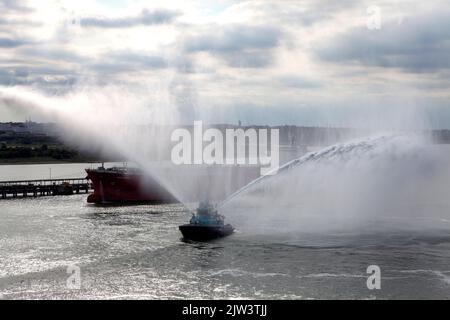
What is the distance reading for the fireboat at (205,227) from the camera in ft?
158

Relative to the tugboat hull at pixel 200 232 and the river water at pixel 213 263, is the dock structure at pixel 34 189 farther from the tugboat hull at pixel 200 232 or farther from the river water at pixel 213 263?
the tugboat hull at pixel 200 232

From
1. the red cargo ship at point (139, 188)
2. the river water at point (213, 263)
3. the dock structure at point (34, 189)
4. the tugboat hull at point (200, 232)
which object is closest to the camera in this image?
the river water at point (213, 263)

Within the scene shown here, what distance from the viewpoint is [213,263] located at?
40656 millimetres

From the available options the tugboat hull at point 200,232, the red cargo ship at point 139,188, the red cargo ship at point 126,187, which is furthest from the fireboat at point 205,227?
the red cargo ship at point 126,187

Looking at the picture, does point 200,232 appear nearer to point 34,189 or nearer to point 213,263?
point 213,263

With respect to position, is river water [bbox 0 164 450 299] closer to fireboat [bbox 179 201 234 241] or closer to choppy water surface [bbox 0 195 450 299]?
choppy water surface [bbox 0 195 450 299]

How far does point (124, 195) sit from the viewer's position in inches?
3285

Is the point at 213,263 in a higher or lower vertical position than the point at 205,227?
lower

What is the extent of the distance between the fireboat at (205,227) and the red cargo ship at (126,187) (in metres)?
33.8

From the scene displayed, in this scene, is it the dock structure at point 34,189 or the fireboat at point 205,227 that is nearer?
the fireboat at point 205,227

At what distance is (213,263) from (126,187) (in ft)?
147

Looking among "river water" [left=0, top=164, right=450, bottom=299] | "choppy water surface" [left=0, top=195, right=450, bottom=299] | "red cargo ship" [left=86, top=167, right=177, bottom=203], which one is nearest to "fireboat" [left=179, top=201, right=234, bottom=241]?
"choppy water surface" [left=0, top=195, right=450, bottom=299]

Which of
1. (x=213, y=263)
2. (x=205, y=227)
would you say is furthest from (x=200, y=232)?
(x=213, y=263)
